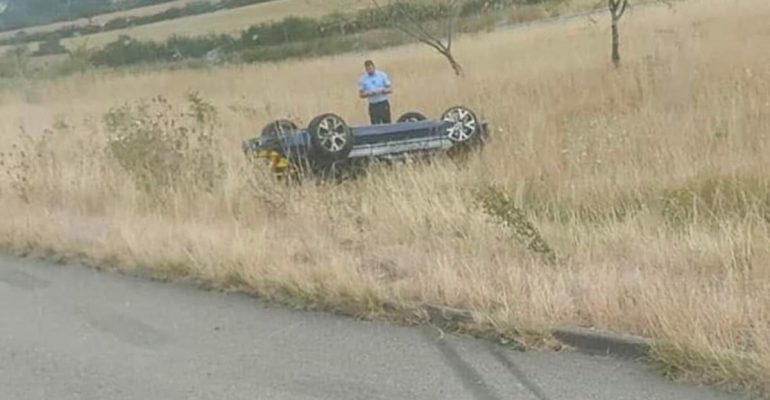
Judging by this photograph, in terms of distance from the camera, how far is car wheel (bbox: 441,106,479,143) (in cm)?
1098

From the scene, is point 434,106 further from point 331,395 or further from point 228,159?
point 331,395

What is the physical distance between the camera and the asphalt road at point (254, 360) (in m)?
4.11

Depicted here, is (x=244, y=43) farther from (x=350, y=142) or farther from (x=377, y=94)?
(x=350, y=142)

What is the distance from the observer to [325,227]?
7516 mm

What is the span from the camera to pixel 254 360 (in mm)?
4766

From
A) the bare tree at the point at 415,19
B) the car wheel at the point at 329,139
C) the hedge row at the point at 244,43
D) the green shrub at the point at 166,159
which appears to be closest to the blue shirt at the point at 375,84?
the green shrub at the point at 166,159

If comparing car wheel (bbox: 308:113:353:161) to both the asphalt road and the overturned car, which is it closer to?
the overturned car

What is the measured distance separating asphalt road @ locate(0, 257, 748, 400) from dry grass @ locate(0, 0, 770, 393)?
1.01 ft

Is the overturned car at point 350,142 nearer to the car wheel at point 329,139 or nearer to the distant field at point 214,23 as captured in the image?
the car wheel at point 329,139

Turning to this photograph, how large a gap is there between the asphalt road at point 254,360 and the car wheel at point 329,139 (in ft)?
13.4

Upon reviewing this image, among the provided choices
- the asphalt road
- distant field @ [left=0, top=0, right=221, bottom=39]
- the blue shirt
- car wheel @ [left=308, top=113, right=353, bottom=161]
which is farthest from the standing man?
distant field @ [left=0, top=0, right=221, bottom=39]

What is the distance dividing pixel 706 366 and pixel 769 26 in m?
17.9

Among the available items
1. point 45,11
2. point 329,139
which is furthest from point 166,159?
point 45,11

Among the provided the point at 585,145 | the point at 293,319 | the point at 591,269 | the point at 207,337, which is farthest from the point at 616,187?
the point at 207,337
